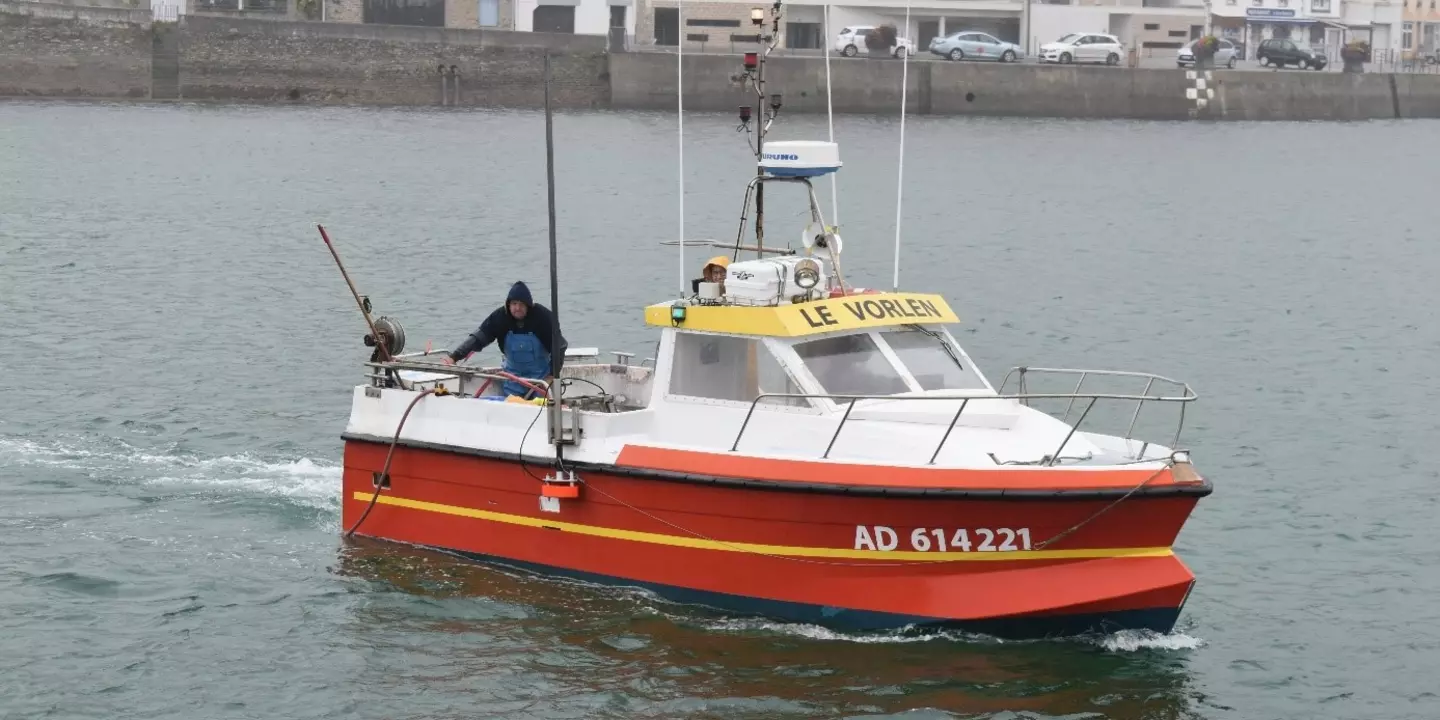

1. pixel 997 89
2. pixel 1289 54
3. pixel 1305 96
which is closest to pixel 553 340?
pixel 997 89

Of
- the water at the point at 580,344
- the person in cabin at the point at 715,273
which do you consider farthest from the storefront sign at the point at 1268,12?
the person in cabin at the point at 715,273

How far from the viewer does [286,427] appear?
21.7 m

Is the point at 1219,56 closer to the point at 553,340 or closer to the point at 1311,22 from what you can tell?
the point at 1311,22

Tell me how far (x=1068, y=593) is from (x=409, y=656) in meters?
4.78

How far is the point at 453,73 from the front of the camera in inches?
2687

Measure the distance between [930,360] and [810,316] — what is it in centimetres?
101

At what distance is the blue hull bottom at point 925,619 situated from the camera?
13.7 meters

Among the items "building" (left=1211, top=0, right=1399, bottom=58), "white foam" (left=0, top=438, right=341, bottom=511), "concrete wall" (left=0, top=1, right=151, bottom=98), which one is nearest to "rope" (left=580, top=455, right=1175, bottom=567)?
"white foam" (left=0, top=438, right=341, bottom=511)

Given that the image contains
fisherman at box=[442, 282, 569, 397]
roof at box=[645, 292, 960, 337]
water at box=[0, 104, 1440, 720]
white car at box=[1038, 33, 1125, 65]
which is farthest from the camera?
white car at box=[1038, 33, 1125, 65]

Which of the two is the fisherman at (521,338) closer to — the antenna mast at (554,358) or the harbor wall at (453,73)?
the antenna mast at (554,358)

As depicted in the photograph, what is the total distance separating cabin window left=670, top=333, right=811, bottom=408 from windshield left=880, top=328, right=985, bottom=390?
2.95 ft

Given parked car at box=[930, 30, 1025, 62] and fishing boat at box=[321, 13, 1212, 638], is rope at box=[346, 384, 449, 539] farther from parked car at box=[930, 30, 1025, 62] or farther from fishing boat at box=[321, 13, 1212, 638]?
parked car at box=[930, 30, 1025, 62]

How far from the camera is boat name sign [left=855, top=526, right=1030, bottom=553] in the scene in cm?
1336

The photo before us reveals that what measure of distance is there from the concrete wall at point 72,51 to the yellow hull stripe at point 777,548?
175 ft
